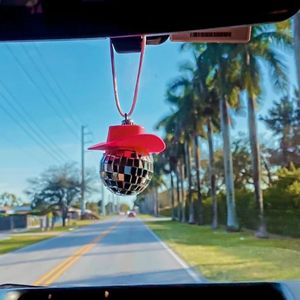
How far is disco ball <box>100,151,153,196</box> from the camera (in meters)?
2.64

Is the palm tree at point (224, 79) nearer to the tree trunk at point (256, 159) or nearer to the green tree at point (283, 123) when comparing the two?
the tree trunk at point (256, 159)

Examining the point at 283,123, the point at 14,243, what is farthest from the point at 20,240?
the point at 283,123

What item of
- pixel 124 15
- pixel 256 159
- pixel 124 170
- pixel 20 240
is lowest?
pixel 20 240

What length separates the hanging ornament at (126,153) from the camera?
2.57 meters

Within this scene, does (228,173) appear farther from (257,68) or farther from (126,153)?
(126,153)

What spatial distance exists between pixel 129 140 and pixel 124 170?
6.6 inches

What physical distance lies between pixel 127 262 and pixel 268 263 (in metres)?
4.09

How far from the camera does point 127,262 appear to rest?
571 inches

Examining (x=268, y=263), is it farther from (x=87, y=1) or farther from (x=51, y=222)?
(x=51, y=222)

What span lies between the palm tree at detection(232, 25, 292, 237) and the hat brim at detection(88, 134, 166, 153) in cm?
1738

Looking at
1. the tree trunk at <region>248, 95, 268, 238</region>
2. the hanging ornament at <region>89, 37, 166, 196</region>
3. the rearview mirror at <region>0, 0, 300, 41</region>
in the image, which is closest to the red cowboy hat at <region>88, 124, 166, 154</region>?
the hanging ornament at <region>89, 37, 166, 196</region>

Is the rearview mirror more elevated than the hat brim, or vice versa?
the rearview mirror

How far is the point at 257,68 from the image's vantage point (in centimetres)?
2341

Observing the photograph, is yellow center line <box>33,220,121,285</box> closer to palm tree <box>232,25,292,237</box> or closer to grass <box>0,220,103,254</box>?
grass <box>0,220,103,254</box>
